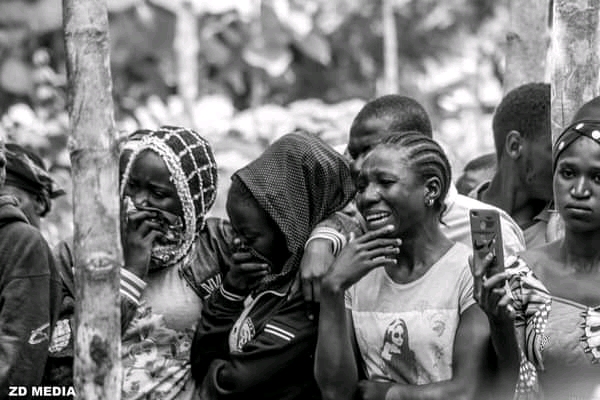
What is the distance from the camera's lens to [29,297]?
4.93 metres

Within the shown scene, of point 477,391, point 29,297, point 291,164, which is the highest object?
point 291,164

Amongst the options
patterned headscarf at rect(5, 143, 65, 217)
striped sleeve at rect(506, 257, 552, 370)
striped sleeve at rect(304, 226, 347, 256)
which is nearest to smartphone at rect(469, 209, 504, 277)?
striped sleeve at rect(506, 257, 552, 370)

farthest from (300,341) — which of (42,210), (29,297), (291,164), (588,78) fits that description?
(42,210)

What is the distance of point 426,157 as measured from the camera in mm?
4906

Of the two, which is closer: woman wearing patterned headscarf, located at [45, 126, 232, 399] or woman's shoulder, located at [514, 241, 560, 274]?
woman's shoulder, located at [514, 241, 560, 274]

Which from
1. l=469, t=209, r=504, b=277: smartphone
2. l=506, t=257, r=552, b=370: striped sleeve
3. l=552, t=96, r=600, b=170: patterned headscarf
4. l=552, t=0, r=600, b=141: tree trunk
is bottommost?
l=506, t=257, r=552, b=370: striped sleeve

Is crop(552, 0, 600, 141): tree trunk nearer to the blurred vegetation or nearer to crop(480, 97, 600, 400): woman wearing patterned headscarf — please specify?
crop(480, 97, 600, 400): woman wearing patterned headscarf

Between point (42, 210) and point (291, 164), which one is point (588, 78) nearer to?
point (291, 164)

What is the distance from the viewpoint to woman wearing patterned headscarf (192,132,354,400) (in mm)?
5027

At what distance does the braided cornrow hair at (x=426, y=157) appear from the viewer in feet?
16.0

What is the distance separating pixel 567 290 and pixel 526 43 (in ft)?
9.61

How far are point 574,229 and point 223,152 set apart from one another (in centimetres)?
647

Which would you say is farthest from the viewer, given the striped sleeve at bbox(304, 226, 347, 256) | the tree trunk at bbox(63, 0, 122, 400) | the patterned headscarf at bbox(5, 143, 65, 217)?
the patterned headscarf at bbox(5, 143, 65, 217)

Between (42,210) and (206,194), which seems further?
(42,210)
